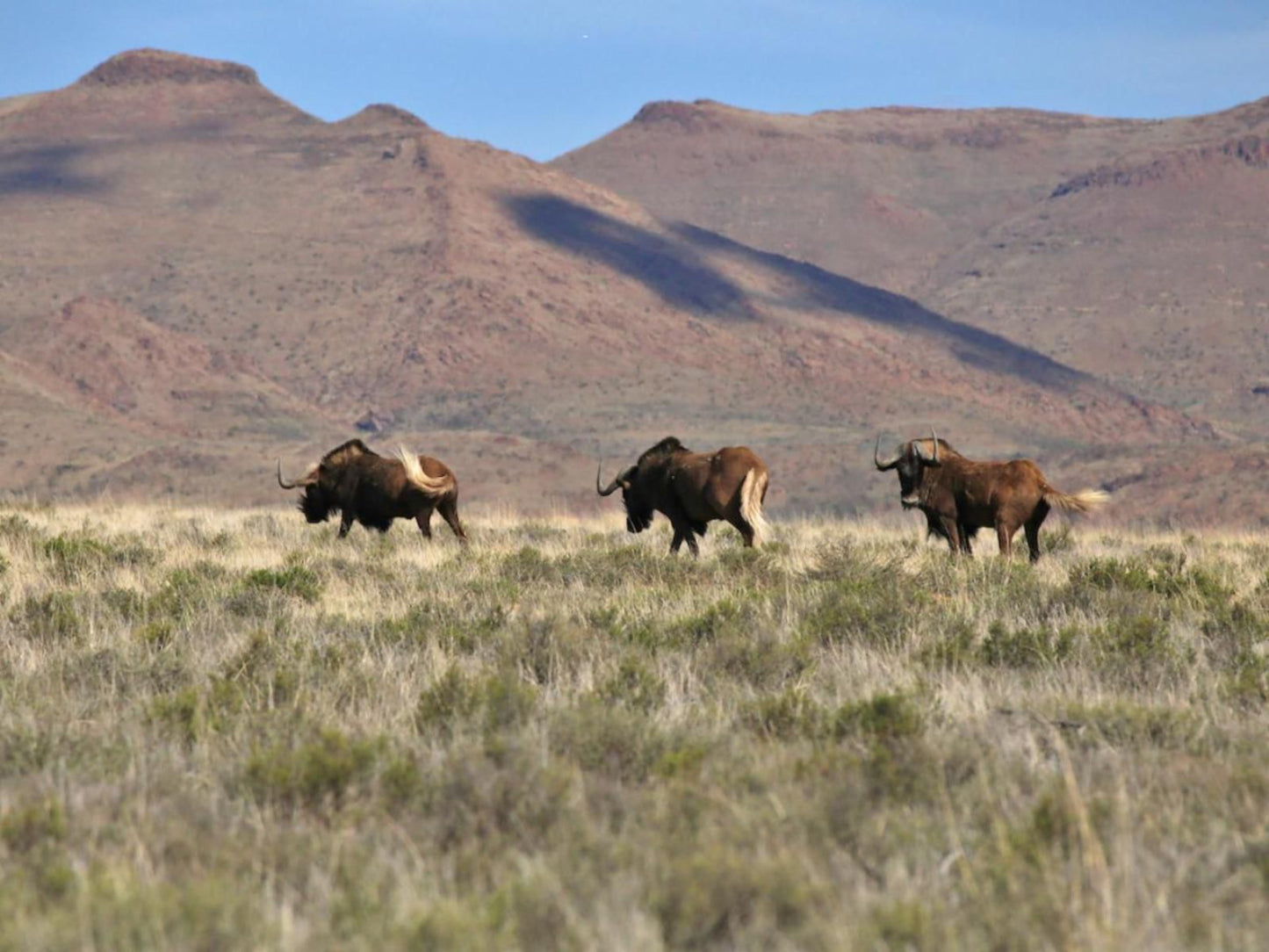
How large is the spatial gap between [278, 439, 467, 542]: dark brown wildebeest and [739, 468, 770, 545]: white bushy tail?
3118 millimetres

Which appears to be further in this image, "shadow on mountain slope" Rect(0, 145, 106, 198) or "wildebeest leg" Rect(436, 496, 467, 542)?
"shadow on mountain slope" Rect(0, 145, 106, 198)

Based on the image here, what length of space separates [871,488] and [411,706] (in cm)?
7558

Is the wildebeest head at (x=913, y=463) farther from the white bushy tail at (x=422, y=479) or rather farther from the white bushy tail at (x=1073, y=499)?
the white bushy tail at (x=422, y=479)

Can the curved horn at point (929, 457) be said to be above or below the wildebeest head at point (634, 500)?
above

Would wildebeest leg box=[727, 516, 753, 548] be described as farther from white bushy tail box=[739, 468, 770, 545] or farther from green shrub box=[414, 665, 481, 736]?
green shrub box=[414, 665, 481, 736]

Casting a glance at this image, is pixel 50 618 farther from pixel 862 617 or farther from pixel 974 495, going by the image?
pixel 974 495

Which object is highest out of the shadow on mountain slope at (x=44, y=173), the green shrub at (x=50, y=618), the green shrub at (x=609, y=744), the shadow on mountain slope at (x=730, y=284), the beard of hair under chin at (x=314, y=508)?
the shadow on mountain slope at (x=44, y=173)

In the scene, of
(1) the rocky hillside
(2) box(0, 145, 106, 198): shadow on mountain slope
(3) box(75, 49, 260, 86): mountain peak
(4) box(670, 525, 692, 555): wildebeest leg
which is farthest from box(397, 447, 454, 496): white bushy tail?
(3) box(75, 49, 260, 86): mountain peak

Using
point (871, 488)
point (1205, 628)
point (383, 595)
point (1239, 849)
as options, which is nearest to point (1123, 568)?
point (1205, 628)

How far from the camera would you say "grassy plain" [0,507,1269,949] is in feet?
13.1

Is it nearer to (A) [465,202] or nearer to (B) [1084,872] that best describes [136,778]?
(B) [1084,872]

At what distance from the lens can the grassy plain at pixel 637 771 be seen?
400 cm

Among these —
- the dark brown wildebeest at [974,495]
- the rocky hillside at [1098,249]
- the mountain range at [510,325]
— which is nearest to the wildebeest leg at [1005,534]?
the dark brown wildebeest at [974,495]

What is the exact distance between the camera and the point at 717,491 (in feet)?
45.9
